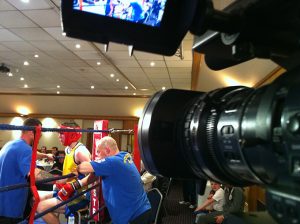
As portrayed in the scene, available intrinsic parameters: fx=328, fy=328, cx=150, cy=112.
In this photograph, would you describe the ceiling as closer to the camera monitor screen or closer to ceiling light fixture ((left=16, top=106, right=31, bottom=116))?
ceiling light fixture ((left=16, top=106, right=31, bottom=116))

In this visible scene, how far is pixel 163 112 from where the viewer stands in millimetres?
907

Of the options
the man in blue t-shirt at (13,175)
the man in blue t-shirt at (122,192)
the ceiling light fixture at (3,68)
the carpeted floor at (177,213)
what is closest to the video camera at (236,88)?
the man in blue t-shirt at (122,192)

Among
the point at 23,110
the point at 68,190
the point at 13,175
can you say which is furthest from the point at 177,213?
the point at 23,110

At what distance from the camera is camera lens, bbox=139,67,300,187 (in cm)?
51

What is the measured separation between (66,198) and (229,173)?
95.6 inches

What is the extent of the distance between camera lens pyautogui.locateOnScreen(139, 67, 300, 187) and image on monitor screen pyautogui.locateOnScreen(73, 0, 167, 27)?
249 millimetres

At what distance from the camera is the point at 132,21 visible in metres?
0.67

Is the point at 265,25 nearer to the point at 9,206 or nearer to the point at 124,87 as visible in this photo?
the point at 9,206

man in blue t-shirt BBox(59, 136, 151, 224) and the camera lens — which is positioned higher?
the camera lens

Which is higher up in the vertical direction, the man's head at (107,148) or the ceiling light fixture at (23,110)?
the ceiling light fixture at (23,110)

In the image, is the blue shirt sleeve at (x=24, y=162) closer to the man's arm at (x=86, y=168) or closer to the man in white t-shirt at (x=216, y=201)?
the man's arm at (x=86, y=168)

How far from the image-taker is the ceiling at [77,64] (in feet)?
16.4

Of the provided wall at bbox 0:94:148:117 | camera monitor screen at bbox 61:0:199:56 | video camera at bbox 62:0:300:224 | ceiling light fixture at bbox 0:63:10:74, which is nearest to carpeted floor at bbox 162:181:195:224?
video camera at bbox 62:0:300:224

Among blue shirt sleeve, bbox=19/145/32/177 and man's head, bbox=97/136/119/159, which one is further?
man's head, bbox=97/136/119/159
